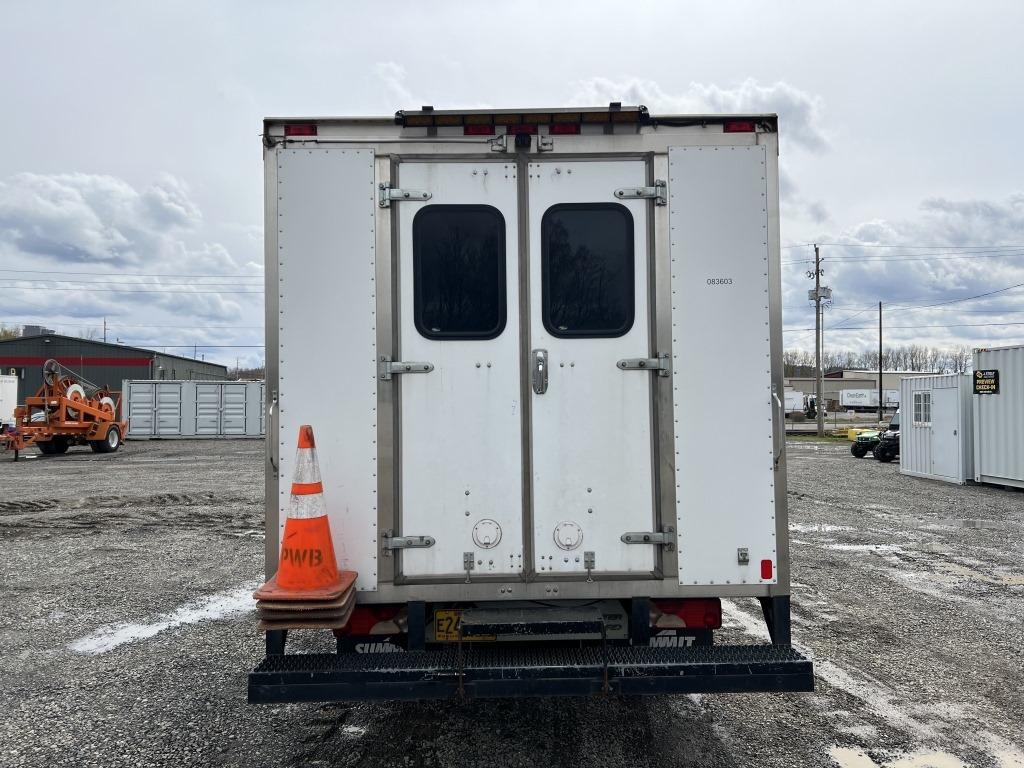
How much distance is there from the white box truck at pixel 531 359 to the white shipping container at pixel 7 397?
3382cm

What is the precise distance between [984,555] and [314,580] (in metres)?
8.17

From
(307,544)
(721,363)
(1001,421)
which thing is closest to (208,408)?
(1001,421)

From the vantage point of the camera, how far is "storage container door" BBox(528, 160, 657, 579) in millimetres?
2973

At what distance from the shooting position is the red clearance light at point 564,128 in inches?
118

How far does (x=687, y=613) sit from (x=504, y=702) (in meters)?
1.34

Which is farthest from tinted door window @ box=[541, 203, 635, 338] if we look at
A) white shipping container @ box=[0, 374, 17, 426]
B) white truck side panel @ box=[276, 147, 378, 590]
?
white shipping container @ box=[0, 374, 17, 426]

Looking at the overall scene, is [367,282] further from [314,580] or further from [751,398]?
[751,398]

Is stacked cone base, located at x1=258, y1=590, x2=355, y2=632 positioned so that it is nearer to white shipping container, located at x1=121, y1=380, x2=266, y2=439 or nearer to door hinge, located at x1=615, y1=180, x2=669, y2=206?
door hinge, located at x1=615, y1=180, x2=669, y2=206

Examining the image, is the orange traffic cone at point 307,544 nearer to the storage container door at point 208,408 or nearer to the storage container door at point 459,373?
the storage container door at point 459,373

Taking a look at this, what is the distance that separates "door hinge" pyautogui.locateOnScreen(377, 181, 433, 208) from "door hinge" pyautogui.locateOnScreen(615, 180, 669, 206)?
0.93 m

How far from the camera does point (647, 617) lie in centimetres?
298

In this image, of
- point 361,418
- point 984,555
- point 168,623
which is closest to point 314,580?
point 361,418

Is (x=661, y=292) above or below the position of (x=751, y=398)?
above

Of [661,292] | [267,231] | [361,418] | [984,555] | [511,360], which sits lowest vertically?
[984,555]
